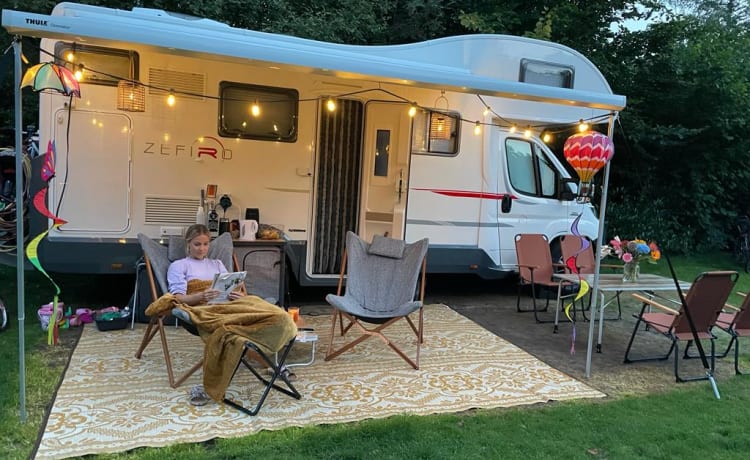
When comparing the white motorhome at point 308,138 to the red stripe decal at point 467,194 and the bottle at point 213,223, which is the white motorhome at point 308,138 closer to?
the red stripe decal at point 467,194

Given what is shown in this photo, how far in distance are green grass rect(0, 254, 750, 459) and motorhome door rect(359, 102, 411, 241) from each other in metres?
2.65

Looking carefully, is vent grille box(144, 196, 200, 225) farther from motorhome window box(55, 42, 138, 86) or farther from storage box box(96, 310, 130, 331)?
motorhome window box(55, 42, 138, 86)

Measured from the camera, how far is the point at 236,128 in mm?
4766

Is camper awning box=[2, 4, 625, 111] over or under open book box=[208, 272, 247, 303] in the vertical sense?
over

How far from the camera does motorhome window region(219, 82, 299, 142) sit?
15.5 feet

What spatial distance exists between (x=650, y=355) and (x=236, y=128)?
4.06 metres

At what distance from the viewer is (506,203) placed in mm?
5734

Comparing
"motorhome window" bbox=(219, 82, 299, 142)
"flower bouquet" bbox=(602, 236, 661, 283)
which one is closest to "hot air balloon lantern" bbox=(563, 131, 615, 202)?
"flower bouquet" bbox=(602, 236, 661, 283)

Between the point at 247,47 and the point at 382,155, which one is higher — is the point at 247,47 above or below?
above

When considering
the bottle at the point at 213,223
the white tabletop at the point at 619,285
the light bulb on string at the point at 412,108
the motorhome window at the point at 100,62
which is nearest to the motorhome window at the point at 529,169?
the light bulb on string at the point at 412,108

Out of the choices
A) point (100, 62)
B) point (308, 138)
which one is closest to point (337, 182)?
point (308, 138)

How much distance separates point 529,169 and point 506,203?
0.55m

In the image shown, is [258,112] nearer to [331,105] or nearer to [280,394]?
[331,105]

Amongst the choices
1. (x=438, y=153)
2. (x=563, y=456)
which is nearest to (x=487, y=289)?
(x=438, y=153)
